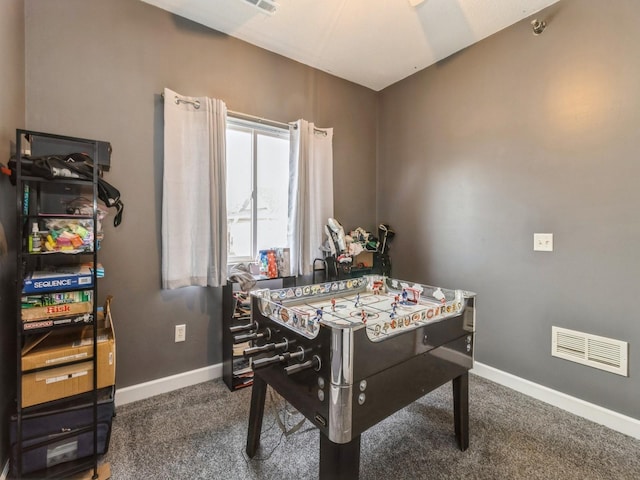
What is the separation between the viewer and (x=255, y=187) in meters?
2.57

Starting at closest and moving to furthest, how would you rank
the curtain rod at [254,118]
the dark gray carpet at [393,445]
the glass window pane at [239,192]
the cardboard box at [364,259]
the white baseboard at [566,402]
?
the dark gray carpet at [393,445]
the white baseboard at [566,402]
the curtain rod at [254,118]
the glass window pane at [239,192]
the cardboard box at [364,259]

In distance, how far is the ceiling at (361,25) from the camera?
2.02 metres

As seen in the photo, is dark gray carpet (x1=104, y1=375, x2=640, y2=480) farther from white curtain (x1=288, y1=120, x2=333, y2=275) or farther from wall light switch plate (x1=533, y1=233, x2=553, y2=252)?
white curtain (x1=288, y1=120, x2=333, y2=275)

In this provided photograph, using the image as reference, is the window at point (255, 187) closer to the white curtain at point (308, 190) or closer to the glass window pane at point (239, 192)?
the glass window pane at point (239, 192)

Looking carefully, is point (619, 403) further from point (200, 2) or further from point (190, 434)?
point (200, 2)

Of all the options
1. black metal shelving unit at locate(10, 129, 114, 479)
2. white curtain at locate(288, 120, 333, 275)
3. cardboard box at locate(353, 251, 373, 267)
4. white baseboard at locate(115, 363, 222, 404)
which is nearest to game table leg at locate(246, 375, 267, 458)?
black metal shelving unit at locate(10, 129, 114, 479)

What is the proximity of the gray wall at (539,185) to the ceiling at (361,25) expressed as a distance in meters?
0.19

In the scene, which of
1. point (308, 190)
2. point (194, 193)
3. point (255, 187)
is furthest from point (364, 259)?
point (194, 193)

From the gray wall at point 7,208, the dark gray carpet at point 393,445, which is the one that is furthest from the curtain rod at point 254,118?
the dark gray carpet at point 393,445

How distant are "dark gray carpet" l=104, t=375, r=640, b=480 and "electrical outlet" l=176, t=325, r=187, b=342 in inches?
15.5

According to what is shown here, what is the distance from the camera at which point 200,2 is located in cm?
198

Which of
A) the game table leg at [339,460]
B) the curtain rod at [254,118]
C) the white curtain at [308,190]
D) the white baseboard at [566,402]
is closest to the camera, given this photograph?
the game table leg at [339,460]

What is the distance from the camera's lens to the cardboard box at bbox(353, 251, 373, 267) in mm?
2881

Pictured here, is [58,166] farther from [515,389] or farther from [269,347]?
[515,389]
